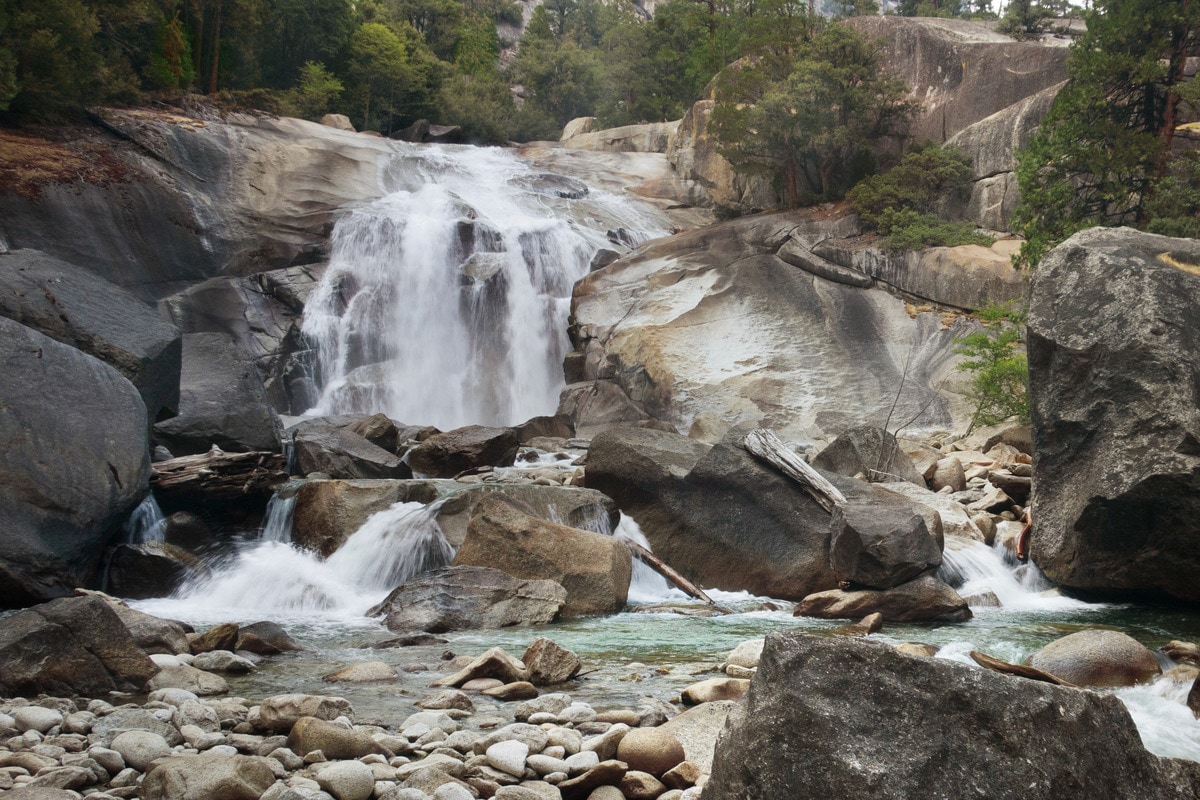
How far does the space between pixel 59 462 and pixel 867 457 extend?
10.6 metres

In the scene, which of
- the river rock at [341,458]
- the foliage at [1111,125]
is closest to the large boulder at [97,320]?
the river rock at [341,458]

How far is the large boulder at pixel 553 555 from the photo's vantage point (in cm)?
965

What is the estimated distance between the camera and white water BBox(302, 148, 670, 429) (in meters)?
22.5

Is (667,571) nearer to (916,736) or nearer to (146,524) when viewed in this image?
(146,524)

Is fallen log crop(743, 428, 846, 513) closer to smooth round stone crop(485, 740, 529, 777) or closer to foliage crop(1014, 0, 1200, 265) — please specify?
smooth round stone crop(485, 740, 529, 777)

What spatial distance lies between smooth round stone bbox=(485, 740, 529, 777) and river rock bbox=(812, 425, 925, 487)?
10.5 meters

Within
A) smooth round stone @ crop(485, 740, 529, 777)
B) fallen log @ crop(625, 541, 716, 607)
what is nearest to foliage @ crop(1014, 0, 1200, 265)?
fallen log @ crop(625, 541, 716, 607)

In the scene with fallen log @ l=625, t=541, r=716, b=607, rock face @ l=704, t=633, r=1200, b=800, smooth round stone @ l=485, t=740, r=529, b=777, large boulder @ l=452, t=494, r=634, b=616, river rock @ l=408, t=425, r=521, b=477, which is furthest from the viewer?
river rock @ l=408, t=425, r=521, b=477

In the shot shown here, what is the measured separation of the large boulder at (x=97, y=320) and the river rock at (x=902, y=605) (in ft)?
25.9

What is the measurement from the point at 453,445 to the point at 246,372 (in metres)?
3.33

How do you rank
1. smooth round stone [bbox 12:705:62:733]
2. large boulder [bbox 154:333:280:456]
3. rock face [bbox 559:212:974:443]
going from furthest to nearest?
rock face [bbox 559:212:974:443] < large boulder [bbox 154:333:280:456] < smooth round stone [bbox 12:705:62:733]

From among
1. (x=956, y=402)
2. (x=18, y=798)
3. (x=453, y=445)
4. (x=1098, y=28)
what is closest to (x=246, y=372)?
(x=453, y=445)

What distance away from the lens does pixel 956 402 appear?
61.7ft

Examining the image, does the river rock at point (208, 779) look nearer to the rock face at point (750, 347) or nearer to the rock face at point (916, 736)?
the rock face at point (916, 736)
